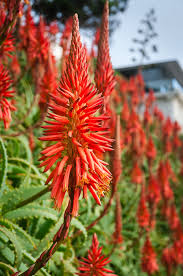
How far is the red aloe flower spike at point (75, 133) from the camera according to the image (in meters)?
0.67

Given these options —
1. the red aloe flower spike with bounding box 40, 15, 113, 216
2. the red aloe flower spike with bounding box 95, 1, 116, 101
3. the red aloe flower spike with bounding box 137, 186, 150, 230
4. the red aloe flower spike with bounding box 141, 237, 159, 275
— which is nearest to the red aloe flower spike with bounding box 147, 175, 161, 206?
the red aloe flower spike with bounding box 137, 186, 150, 230

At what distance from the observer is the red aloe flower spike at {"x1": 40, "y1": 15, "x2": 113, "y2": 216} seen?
666mm

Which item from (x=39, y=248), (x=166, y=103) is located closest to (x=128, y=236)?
(x=39, y=248)

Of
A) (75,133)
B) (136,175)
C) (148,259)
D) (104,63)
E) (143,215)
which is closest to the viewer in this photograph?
(75,133)

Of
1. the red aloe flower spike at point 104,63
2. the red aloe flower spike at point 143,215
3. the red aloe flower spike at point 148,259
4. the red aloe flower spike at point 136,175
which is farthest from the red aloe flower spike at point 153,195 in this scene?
the red aloe flower spike at point 104,63

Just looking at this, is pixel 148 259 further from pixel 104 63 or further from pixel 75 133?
pixel 75 133

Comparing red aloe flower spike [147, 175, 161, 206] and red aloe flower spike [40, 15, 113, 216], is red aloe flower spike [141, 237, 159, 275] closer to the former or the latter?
red aloe flower spike [147, 175, 161, 206]

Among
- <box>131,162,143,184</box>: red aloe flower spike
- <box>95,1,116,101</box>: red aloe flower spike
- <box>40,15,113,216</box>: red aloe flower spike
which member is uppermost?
<box>95,1,116,101</box>: red aloe flower spike

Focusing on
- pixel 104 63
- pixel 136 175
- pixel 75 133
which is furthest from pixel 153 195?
pixel 75 133

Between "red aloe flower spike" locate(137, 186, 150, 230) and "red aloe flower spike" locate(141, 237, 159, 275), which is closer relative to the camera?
"red aloe flower spike" locate(141, 237, 159, 275)

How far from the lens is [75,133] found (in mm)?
701

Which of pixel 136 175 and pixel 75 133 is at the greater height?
pixel 75 133

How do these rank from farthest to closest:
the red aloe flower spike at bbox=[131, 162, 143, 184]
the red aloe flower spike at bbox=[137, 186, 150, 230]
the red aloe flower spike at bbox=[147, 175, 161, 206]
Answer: the red aloe flower spike at bbox=[131, 162, 143, 184], the red aloe flower spike at bbox=[147, 175, 161, 206], the red aloe flower spike at bbox=[137, 186, 150, 230]

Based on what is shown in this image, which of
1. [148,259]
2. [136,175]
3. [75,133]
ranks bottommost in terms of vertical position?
[148,259]
